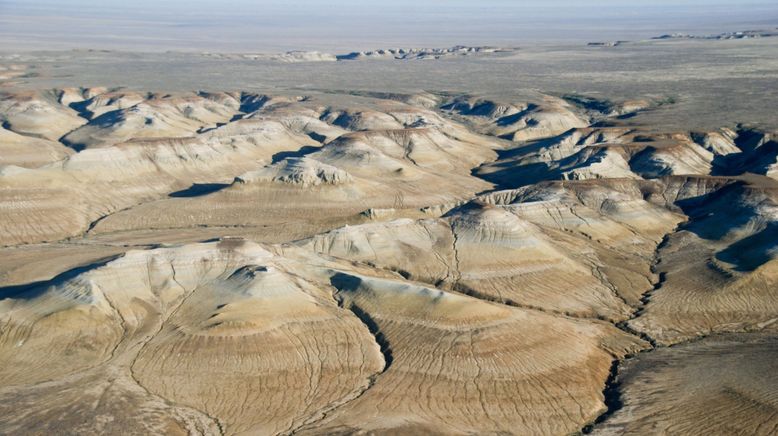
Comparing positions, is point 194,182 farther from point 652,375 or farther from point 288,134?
point 652,375

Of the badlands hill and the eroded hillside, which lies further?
the eroded hillside

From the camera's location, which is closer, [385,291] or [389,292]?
[389,292]

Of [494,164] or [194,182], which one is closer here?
[194,182]

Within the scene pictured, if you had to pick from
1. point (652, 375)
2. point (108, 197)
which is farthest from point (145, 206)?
point (652, 375)

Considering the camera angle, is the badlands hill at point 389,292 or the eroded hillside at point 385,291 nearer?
the badlands hill at point 389,292

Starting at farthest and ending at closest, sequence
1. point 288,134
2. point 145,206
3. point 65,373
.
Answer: point 288,134
point 145,206
point 65,373

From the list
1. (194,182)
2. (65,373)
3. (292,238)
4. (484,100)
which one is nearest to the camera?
(65,373)

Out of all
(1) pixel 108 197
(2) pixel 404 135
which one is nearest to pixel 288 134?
(2) pixel 404 135
